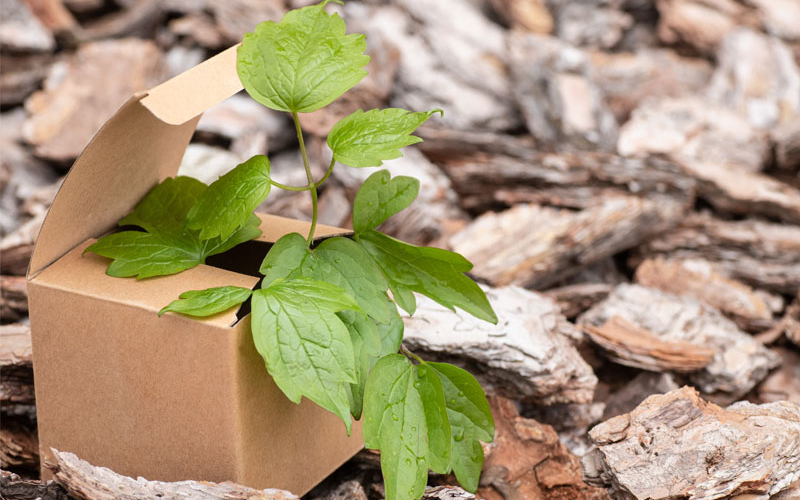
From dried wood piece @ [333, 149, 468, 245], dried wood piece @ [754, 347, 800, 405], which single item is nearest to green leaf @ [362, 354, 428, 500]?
dried wood piece @ [754, 347, 800, 405]

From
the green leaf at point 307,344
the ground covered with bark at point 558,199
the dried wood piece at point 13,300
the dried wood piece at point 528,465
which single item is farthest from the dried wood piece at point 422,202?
the green leaf at point 307,344

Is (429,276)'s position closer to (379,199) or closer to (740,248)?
(379,199)

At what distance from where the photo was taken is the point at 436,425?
866 mm

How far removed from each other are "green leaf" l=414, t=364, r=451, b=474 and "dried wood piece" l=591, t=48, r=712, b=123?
1705mm

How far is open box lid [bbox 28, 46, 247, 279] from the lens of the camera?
2.66 ft

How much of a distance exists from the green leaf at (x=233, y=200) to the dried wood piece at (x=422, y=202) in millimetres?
928

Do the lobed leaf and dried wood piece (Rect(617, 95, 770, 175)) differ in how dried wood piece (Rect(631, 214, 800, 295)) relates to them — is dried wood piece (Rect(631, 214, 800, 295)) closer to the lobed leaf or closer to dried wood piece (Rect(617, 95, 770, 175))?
dried wood piece (Rect(617, 95, 770, 175))

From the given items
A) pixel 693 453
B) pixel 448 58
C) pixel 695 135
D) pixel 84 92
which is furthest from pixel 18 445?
pixel 695 135

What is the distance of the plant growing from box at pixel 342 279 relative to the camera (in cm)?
78

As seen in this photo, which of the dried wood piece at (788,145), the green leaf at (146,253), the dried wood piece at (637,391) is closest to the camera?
the green leaf at (146,253)

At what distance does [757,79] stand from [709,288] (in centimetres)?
99

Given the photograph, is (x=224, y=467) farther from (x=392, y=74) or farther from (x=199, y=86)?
(x=392, y=74)

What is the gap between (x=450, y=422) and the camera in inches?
36.4

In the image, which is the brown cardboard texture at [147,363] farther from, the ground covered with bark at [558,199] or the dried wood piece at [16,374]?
the dried wood piece at [16,374]
